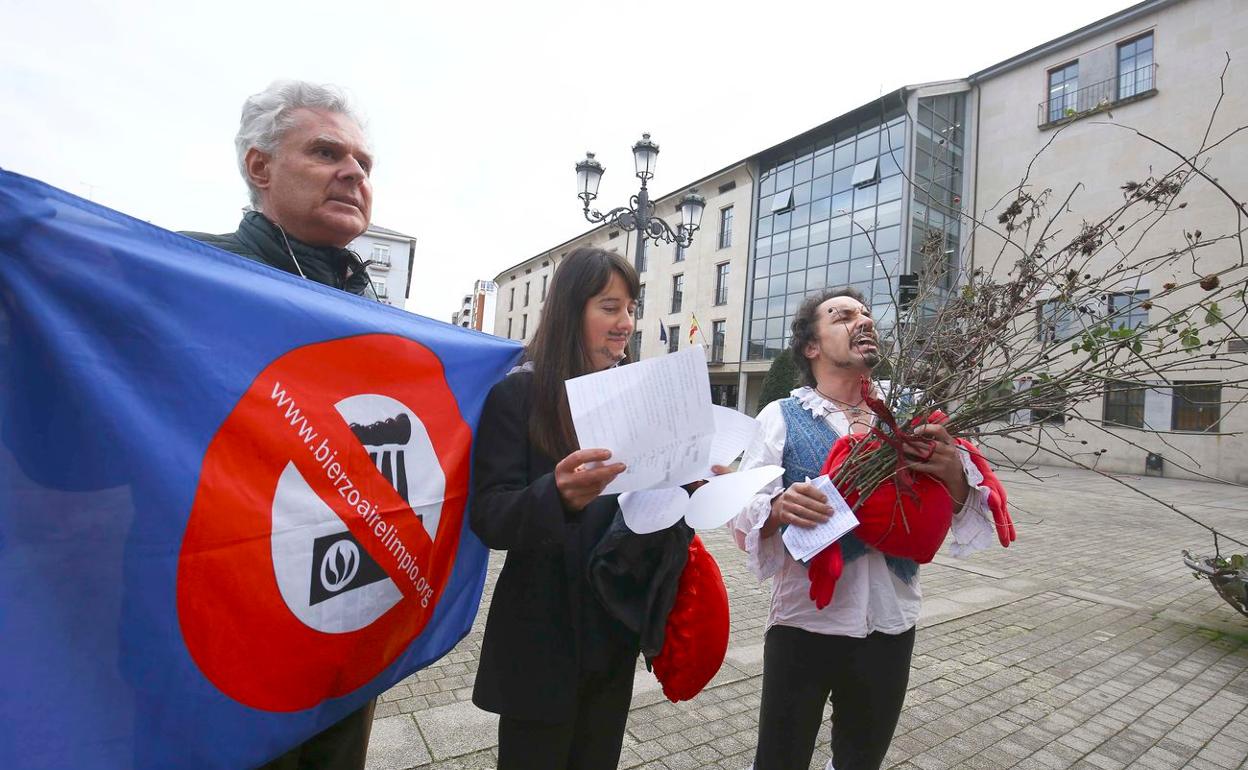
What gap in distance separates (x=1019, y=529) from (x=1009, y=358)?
28.6 ft

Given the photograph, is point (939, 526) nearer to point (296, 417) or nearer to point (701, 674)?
point (701, 674)

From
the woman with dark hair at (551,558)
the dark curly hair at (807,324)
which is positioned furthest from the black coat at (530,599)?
the dark curly hair at (807,324)

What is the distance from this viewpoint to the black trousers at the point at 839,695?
189 cm

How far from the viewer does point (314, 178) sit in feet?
4.94

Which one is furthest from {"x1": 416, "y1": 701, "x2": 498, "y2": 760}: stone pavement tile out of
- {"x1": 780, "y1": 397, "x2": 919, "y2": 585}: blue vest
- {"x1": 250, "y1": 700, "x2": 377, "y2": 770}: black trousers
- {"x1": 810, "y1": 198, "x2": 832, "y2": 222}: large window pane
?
{"x1": 810, "y1": 198, "x2": 832, "y2": 222}: large window pane

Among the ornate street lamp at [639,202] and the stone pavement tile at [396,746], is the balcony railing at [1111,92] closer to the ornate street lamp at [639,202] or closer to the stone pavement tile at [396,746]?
the ornate street lamp at [639,202]

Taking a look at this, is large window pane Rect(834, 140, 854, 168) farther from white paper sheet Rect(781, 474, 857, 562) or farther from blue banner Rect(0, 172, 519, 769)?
blue banner Rect(0, 172, 519, 769)

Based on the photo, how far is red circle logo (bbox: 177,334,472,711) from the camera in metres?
1.15

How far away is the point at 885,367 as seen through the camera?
89.5 inches

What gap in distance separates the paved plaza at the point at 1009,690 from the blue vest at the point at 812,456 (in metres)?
1.45

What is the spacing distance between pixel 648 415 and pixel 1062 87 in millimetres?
25887

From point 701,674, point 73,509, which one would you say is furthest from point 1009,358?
point 73,509

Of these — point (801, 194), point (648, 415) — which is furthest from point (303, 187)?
point (801, 194)

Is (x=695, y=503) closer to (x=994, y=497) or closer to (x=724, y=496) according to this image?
(x=724, y=496)
